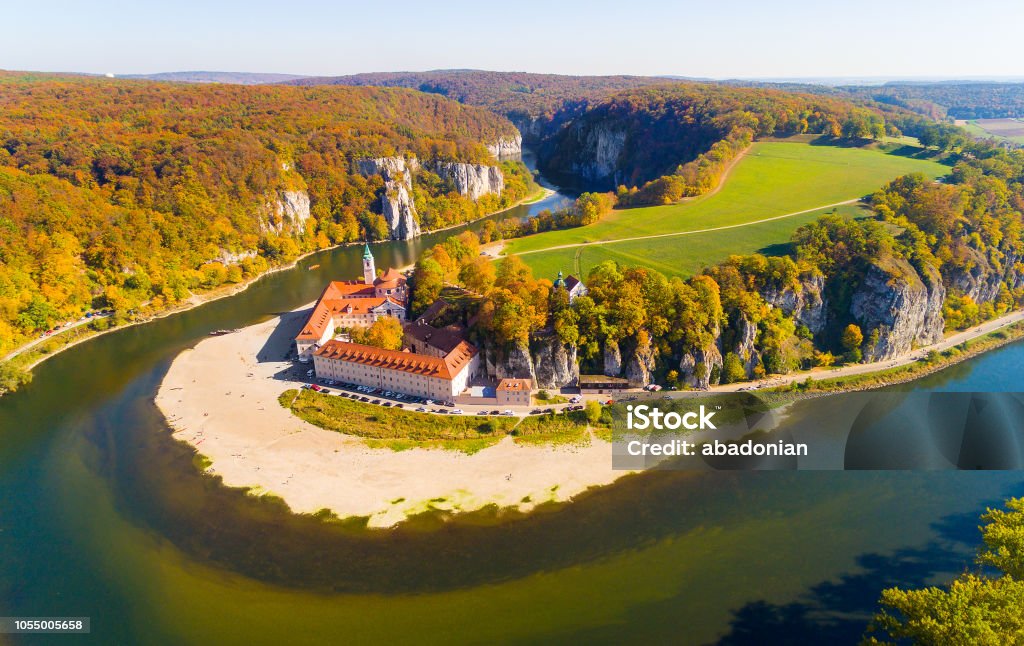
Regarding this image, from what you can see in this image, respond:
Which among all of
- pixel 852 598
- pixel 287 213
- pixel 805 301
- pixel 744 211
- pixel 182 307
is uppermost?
pixel 744 211

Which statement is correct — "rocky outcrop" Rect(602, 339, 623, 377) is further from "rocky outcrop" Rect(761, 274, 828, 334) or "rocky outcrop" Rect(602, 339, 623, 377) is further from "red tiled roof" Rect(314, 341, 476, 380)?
"rocky outcrop" Rect(761, 274, 828, 334)

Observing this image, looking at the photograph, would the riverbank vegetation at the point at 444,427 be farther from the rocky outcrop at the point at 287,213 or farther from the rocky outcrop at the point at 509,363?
the rocky outcrop at the point at 287,213

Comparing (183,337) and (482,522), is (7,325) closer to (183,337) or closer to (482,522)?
(183,337)

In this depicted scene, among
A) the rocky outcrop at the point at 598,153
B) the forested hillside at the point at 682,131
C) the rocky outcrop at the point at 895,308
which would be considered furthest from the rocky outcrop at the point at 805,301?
the rocky outcrop at the point at 598,153

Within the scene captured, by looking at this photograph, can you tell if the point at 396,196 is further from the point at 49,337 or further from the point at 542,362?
the point at 542,362

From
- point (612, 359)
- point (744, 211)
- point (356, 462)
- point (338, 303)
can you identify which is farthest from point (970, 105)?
point (356, 462)

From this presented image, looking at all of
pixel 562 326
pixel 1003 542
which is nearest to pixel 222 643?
pixel 562 326

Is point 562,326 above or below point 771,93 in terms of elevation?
below
